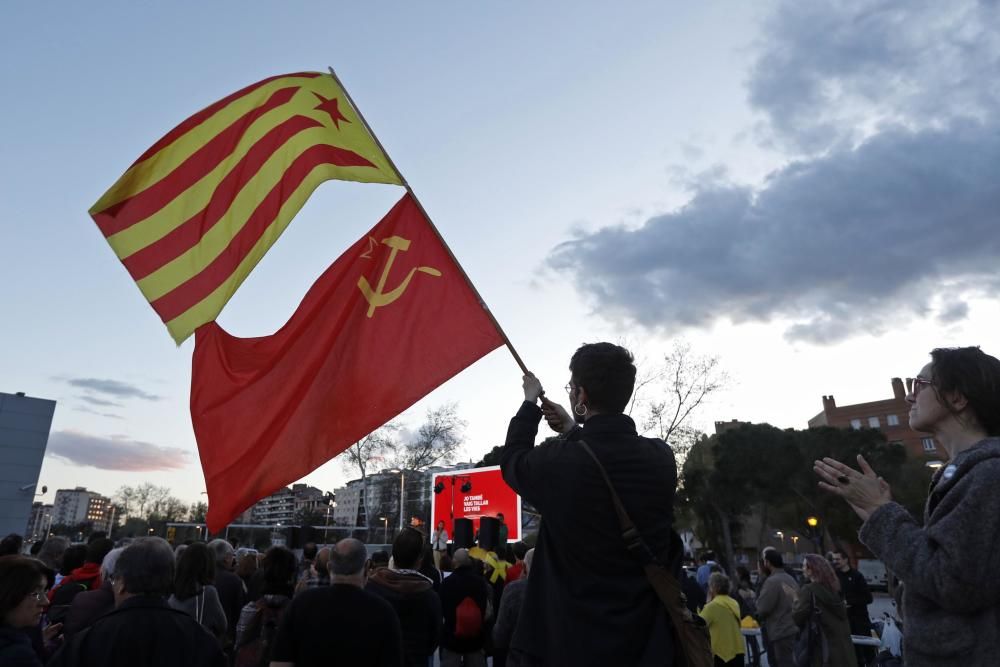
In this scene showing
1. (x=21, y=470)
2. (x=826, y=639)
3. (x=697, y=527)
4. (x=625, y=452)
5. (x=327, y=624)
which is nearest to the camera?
(x=625, y=452)

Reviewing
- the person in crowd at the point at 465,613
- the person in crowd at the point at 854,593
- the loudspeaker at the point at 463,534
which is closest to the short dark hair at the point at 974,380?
the person in crowd at the point at 465,613

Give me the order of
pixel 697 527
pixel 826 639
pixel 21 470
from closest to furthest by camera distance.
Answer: pixel 826 639 → pixel 21 470 → pixel 697 527

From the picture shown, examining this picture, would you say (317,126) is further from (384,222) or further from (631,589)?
(631,589)

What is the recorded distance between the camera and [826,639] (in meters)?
6.59

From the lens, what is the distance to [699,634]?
217 centimetres

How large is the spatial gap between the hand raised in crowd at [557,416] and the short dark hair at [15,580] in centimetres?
263

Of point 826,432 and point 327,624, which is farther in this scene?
point 826,432

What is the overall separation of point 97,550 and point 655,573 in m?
5.59

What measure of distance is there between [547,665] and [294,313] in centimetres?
324

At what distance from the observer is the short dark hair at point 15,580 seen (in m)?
3.00

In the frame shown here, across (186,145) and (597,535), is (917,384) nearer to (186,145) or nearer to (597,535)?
(597,535)

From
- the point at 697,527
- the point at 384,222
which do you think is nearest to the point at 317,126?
the point at 384,222

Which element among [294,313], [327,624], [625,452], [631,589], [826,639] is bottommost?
[826,639]

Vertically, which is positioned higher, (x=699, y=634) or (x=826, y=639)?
(x=699, y=634)
